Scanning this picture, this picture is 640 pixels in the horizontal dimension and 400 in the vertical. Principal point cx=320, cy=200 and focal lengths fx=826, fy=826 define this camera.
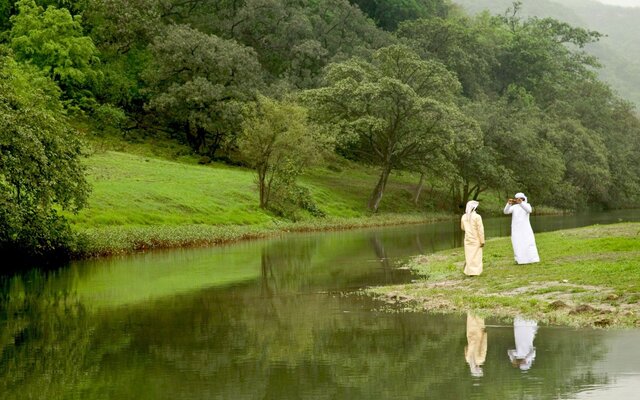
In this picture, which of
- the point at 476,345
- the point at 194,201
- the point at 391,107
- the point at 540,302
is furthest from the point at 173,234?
the point at 391,107

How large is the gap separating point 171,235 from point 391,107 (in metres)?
31.4

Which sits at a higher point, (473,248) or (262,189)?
(473,248)

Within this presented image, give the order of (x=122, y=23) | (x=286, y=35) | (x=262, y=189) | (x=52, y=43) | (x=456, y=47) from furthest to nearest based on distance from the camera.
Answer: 1. (x=456, y=47)
2. (x=286, y=35)
3. (x=122, y=23)
4. (x=52, y=43)
5. (x=262, y=189)

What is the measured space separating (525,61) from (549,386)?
4661 inches

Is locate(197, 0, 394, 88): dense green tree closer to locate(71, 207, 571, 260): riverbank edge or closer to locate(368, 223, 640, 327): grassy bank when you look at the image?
locate(71, 207, 571, 260): riverbank edge

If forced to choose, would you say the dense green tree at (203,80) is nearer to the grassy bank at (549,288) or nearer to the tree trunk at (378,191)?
the tree trunk at (378,191)

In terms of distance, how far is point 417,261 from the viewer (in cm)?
3238

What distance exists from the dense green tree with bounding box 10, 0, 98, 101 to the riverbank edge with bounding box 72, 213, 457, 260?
108ft

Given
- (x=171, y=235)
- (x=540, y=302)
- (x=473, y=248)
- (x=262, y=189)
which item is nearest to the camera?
(x=540, y=302)

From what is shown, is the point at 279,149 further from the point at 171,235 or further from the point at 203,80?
the point at 203,80

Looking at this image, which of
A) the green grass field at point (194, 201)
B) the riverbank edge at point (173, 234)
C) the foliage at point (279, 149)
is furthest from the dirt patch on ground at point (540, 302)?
the foliage at point (279, 149)

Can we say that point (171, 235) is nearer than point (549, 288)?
No

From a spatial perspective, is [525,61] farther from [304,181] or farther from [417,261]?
[417,261]

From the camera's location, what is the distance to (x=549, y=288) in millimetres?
20281
